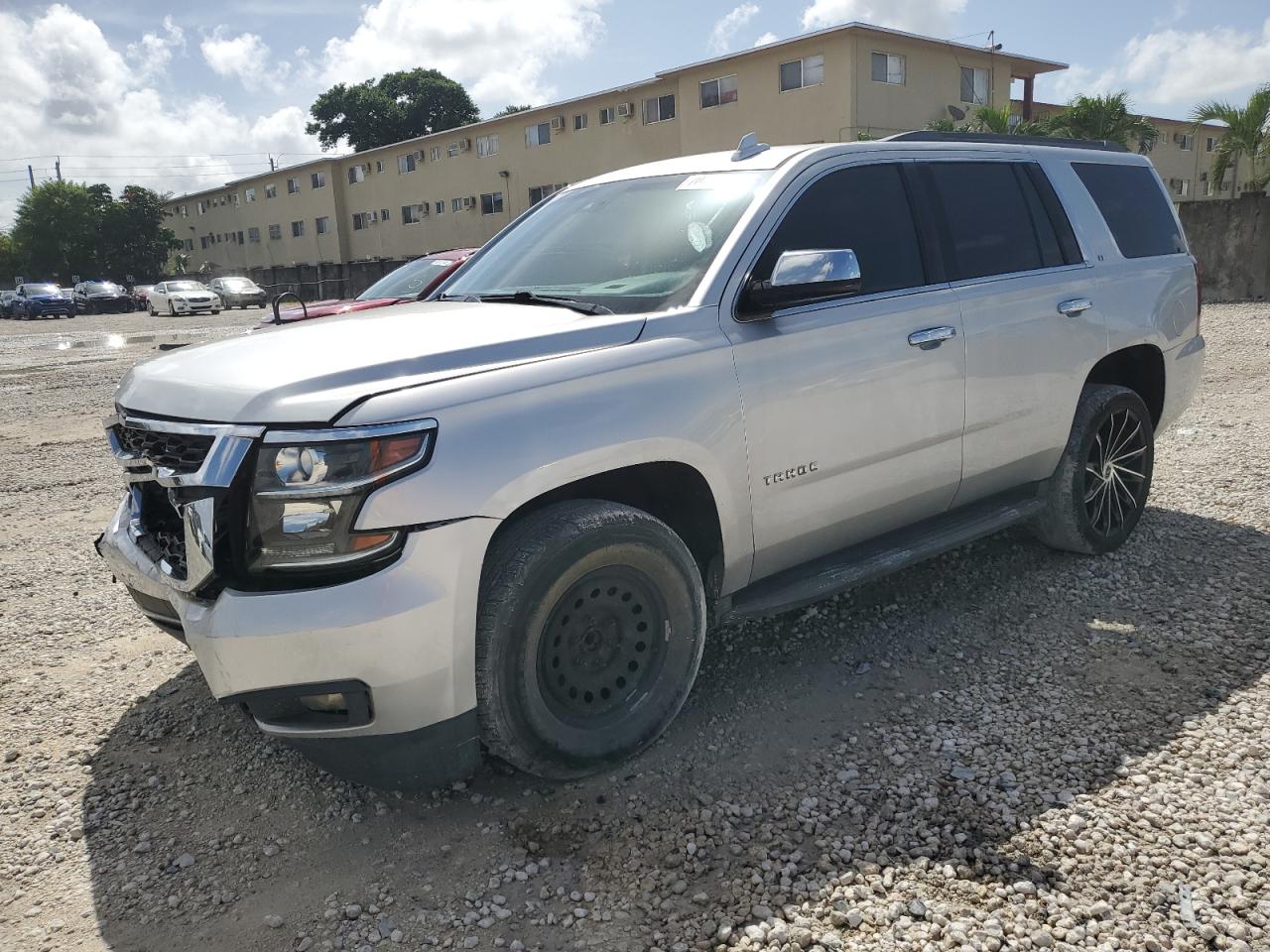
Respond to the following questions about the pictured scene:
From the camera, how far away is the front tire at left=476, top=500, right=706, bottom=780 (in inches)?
109

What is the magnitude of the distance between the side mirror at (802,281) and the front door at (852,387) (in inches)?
3.6

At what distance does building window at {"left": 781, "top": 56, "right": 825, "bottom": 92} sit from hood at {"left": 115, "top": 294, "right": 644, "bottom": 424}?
90.9ft

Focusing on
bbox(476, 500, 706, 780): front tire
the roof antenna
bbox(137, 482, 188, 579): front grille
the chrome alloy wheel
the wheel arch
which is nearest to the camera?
bbox(476, 500, 706, 780): front tire

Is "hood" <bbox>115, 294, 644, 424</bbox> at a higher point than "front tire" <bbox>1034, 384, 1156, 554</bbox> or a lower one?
higher

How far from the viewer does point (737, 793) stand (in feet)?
10.0

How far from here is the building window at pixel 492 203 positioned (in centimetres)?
4175

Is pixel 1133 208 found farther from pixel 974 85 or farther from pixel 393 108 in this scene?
pixel 393 108

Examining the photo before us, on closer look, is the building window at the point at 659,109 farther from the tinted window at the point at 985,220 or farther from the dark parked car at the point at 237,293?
the tinted window at the point at 985,220

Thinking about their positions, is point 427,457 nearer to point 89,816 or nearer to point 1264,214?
point 89,816

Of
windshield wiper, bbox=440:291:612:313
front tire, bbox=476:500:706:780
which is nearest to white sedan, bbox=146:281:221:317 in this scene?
windshield wiper, bbox=440:291:612:313

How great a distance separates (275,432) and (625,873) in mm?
1523

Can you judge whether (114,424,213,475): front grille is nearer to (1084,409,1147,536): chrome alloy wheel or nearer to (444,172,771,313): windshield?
(444,172,771,313): windshield

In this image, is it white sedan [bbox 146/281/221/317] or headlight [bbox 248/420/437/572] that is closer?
headlight [bbox 248/420/437/572]

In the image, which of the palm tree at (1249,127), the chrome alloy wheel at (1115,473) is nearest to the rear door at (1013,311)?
the chrome alloy wheel at (1115,473)
